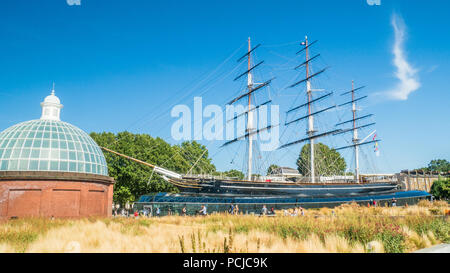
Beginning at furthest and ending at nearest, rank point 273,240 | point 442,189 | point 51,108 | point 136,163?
point 442,189 → point 136,163 → point 51,108 → point 273,240

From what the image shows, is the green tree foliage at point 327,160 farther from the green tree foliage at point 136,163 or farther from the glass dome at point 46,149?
the glass dome at point 46,149

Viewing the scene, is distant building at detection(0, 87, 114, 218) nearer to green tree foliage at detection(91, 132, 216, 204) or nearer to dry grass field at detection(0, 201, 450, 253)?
dry grass field at detection(0, 201, 450, 253)

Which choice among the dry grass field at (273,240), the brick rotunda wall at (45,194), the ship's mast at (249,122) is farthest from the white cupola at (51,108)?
the ship's mast at (249,122)

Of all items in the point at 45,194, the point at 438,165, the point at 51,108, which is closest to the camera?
the point at 45,194

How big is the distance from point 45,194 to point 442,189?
2965 inches

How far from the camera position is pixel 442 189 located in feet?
224

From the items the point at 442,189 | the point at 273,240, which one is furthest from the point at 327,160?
the point at 273,240

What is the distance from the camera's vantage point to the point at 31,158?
2595cm

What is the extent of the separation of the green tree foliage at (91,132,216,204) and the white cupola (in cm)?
1673

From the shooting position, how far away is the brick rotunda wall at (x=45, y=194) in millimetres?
24625

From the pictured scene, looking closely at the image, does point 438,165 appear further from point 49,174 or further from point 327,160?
point 49,174

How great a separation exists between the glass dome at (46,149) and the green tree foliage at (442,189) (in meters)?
70.3
